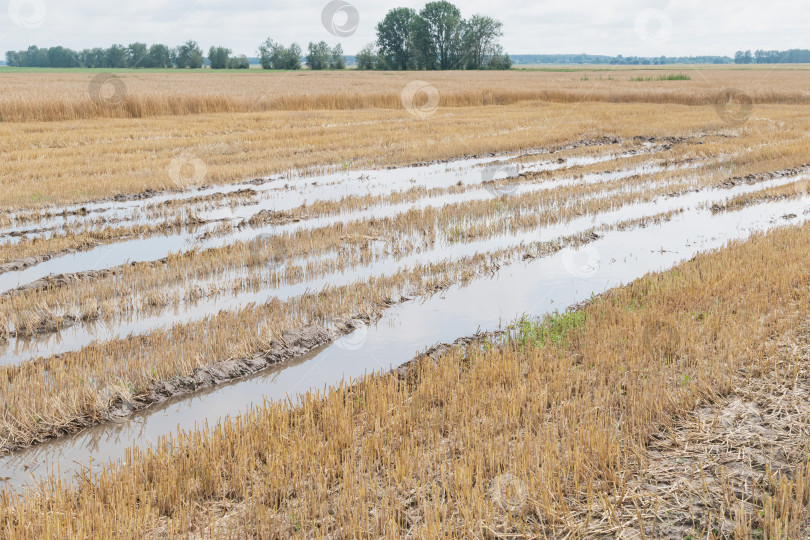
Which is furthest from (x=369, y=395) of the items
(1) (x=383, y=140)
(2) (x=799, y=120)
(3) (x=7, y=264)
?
(2) (x=799, y=120)

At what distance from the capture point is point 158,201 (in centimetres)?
1412

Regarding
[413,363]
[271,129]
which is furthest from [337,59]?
[413,363]

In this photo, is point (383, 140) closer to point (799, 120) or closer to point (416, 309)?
point (416, 309)

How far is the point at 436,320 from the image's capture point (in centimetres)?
788

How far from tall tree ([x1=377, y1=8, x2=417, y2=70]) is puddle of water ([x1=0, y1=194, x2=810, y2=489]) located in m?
88.5

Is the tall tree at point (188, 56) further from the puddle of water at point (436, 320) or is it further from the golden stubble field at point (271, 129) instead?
the puddle of water at point (436, 320)

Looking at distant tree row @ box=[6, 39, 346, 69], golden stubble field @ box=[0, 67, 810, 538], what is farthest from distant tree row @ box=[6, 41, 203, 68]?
golden stubble field @ box=[0, 67, 810, 538]

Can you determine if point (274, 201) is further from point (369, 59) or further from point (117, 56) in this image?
point (117, 56)

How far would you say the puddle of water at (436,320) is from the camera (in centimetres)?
519

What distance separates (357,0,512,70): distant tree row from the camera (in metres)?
94.1

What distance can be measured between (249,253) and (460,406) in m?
5.71

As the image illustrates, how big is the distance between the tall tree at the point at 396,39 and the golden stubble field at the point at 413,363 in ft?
274

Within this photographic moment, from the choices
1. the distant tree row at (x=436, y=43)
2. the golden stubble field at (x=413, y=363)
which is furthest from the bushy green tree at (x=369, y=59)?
the golden stubble field at (x=413, y=363)

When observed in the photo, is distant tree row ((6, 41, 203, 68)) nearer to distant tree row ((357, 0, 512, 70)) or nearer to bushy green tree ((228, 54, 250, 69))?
bushy green tree ((228, 54, 250, 69))
